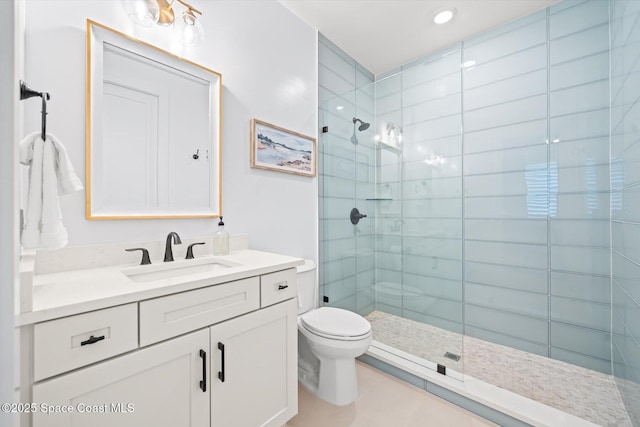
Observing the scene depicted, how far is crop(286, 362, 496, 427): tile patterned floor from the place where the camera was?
1418 mm

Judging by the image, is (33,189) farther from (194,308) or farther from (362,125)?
(362,125)

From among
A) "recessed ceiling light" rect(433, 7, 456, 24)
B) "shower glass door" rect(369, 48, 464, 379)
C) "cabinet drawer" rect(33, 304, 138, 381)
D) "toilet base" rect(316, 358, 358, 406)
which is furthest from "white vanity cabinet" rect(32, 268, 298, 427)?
"recessed ceiling light" rect(433, 7, 456, 24)

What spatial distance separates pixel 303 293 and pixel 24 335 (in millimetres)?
1303

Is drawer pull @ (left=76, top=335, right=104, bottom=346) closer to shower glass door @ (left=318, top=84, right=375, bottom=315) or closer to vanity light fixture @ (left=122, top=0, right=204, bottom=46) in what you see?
vanity light fixture @ (left=122, top=0, right=204, bottom=46)

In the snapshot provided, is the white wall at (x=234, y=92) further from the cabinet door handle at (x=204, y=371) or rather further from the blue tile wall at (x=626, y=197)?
the blue tile wall at (x=626, y=197)

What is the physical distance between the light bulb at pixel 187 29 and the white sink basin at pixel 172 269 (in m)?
1.10

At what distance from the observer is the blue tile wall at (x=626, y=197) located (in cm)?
127

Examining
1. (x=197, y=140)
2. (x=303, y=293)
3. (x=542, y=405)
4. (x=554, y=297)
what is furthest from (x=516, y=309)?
(x=197, y=140)

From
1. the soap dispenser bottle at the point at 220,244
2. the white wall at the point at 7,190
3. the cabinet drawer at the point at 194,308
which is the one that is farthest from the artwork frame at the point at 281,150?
the white wall at the point at 7,190

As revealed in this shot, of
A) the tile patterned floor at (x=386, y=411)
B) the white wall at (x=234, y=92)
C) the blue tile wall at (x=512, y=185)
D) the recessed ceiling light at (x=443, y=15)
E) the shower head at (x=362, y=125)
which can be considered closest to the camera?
the white wall at (x=234, y=92)

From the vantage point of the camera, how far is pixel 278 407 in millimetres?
1197

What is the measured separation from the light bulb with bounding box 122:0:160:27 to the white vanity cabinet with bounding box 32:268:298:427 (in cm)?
123

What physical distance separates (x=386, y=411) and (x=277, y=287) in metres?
1.01

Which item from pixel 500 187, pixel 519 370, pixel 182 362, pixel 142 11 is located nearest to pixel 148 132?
pixel 142 11
